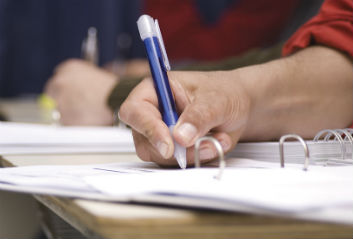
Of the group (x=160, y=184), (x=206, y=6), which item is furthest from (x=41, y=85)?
(x=160, y=184)

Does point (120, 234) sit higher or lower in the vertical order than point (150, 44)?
lower

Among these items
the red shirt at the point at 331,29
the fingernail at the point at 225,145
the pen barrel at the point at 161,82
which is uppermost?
the red shirt at the point at 331,29

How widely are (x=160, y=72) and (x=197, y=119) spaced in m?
0.08

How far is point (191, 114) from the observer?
0.34 m

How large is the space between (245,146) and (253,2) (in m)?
1.22

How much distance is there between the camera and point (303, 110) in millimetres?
503

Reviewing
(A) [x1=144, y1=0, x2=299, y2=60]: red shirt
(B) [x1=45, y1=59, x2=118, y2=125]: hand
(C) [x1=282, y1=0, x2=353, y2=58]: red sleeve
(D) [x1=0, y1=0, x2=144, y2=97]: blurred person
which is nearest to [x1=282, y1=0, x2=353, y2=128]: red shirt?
(C) [x1=282, y1=0, x2=353, y2=58]: red sleeve

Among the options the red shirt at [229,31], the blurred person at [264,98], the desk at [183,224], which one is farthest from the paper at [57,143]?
the red shirt at [229,31]

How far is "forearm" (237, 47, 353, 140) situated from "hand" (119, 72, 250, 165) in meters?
0.07

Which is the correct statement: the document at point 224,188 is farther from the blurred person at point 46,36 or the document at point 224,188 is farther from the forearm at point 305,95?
the blurred person at point 46,36

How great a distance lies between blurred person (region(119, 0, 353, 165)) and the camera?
1.17 feet

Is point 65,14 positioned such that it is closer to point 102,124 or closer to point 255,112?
point 102,124

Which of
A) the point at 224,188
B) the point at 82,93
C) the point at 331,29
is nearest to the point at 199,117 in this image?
the point at 224,188

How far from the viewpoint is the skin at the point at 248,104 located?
0.35 meters
